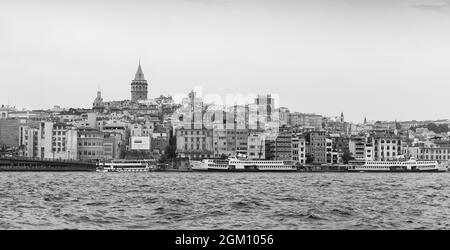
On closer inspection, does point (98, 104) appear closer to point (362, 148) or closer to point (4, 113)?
point (4, 113)

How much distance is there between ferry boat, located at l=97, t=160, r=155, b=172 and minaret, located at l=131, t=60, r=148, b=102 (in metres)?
33.8

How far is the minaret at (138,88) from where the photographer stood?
84188 millimetres

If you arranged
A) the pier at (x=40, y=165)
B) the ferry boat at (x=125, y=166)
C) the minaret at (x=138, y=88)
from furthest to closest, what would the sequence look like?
the minaret at (x=138, y=88) < the ferry boat at (x=125, y=166) < the pier at (x=40, y=165)

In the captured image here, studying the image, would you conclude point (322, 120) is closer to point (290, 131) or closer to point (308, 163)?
point (290, 131)

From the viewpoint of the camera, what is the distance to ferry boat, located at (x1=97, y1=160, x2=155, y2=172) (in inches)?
1920

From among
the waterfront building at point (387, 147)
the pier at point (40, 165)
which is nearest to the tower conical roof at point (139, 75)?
the waterfront building at point (387, 147)

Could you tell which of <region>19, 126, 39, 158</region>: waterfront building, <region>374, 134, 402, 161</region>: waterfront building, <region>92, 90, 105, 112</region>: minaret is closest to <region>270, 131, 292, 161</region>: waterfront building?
<region>374, 134, 402, 161</region>: waterfront building

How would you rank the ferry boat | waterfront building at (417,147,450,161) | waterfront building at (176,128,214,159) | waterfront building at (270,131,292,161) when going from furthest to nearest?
waterfront building at (417,147,450,161) < waterfront building at (176,128,214,159) < waterfront building at (270,131,292,161) < the ferry boat

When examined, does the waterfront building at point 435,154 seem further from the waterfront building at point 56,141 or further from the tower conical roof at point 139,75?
the tower conical roof at point 139,75

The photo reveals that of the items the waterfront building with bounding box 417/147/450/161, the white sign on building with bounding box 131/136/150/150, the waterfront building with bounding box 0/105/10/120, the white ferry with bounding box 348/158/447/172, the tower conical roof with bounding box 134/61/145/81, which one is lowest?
the white ferry with bounding box 348/158/447/172

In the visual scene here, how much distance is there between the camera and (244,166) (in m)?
50.1

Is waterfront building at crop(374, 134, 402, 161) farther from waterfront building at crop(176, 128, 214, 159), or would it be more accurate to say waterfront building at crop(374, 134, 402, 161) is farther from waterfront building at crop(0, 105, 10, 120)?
waterfront building at crop(0, 105, 10, 120)

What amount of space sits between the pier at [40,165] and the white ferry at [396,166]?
15.2 meters

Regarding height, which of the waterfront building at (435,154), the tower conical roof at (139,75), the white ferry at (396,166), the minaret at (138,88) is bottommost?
the white ferry at (396,166)
